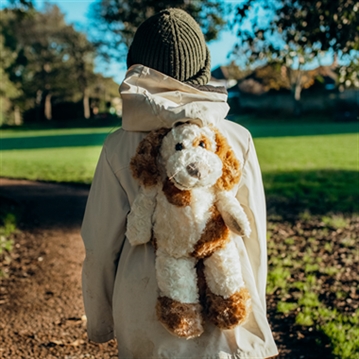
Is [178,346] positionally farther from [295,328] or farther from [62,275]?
[62,275]

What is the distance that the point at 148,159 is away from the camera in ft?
5.97

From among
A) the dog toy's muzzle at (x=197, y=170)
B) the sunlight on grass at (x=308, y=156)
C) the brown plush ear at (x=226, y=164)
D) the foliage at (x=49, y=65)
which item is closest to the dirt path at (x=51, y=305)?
the brown plush ear at (x=226, y=164)

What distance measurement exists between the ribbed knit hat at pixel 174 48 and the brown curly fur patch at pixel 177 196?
1.47 feet

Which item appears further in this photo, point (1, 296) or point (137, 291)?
point (1, 296)

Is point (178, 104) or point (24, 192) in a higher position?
point (178, 104)

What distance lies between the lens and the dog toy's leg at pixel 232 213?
5.96 feet

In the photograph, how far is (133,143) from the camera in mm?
1967

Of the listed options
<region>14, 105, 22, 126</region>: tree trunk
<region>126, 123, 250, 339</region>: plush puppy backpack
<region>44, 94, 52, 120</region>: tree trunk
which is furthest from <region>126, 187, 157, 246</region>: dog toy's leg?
<region>44, 94, 52, 120</region>: tree trunk

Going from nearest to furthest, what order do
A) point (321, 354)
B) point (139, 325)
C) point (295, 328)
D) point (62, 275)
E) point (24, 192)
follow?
point (139, 325) < point (321, 354) < point (295, 328) < point (62, 275) < point (24, 192)

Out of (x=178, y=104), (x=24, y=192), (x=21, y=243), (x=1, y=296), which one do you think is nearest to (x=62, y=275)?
(x=1, y=296)

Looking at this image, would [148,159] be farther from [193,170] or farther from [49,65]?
[49,65]

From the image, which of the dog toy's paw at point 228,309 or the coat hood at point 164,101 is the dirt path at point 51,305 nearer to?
the dog toy's paw at point 228,309

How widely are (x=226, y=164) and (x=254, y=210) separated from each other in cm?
29

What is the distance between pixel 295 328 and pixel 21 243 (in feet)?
13.9
